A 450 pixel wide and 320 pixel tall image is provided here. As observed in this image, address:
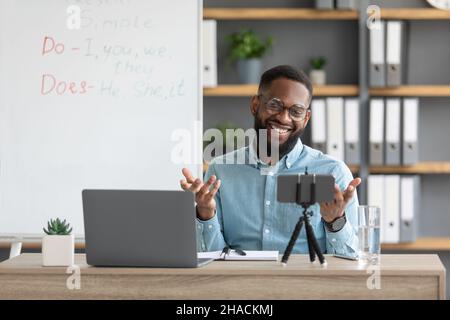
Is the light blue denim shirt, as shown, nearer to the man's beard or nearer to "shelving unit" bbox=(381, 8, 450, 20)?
the man's beard

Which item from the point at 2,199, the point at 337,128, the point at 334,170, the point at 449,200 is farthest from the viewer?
the point at 449,200

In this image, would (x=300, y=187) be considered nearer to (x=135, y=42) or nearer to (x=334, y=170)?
(x=334, y=170)

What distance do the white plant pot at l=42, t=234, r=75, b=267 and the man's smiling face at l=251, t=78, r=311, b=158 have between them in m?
0.69

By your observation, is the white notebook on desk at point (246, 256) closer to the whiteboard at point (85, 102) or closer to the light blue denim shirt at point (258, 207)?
the light blue denim shirt at point (258, 207)

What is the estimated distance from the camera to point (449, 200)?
3.64 metres

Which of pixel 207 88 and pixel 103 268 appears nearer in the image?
pixel 103 268

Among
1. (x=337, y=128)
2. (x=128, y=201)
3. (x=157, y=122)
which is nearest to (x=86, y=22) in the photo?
(x=157, y=122)

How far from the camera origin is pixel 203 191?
6.69 ft

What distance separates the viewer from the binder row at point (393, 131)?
10.9ft

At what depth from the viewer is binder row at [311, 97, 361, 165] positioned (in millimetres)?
3361

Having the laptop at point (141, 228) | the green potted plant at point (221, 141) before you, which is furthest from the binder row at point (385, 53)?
the laptop at point (141, 228)

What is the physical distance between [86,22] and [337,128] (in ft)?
3.59

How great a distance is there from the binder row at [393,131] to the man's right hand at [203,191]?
139 cm
